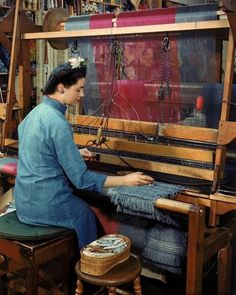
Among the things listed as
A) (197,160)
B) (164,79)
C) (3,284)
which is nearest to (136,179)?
(197,160)

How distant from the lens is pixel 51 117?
1.94 meters

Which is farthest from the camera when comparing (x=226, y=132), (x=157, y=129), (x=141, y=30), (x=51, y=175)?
(x=157, y=129)

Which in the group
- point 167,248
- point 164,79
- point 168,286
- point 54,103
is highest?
point 164,79

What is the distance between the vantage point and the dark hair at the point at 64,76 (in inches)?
78.4

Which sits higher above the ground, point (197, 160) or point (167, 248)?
point (197, 160)

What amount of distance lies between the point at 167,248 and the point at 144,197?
28cm

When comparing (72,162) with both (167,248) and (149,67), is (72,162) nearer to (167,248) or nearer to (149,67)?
(167,248)

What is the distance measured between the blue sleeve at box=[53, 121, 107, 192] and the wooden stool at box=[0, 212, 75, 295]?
255mm

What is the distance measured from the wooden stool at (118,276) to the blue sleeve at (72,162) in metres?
0.35

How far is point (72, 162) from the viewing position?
1.91 m

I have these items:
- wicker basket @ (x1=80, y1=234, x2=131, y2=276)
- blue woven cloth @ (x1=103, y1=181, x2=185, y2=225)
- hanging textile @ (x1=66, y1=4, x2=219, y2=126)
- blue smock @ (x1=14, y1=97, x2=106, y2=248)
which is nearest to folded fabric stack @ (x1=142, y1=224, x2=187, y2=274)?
blue woven cloth @ (x1=103, y1=181, x2=185, y2=225)

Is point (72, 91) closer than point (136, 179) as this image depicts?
No

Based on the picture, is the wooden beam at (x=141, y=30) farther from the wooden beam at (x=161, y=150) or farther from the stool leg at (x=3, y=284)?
the stool leg at (x=3, y=284)

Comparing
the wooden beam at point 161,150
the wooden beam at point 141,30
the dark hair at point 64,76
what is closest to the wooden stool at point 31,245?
the wooden beam at point 161,150
